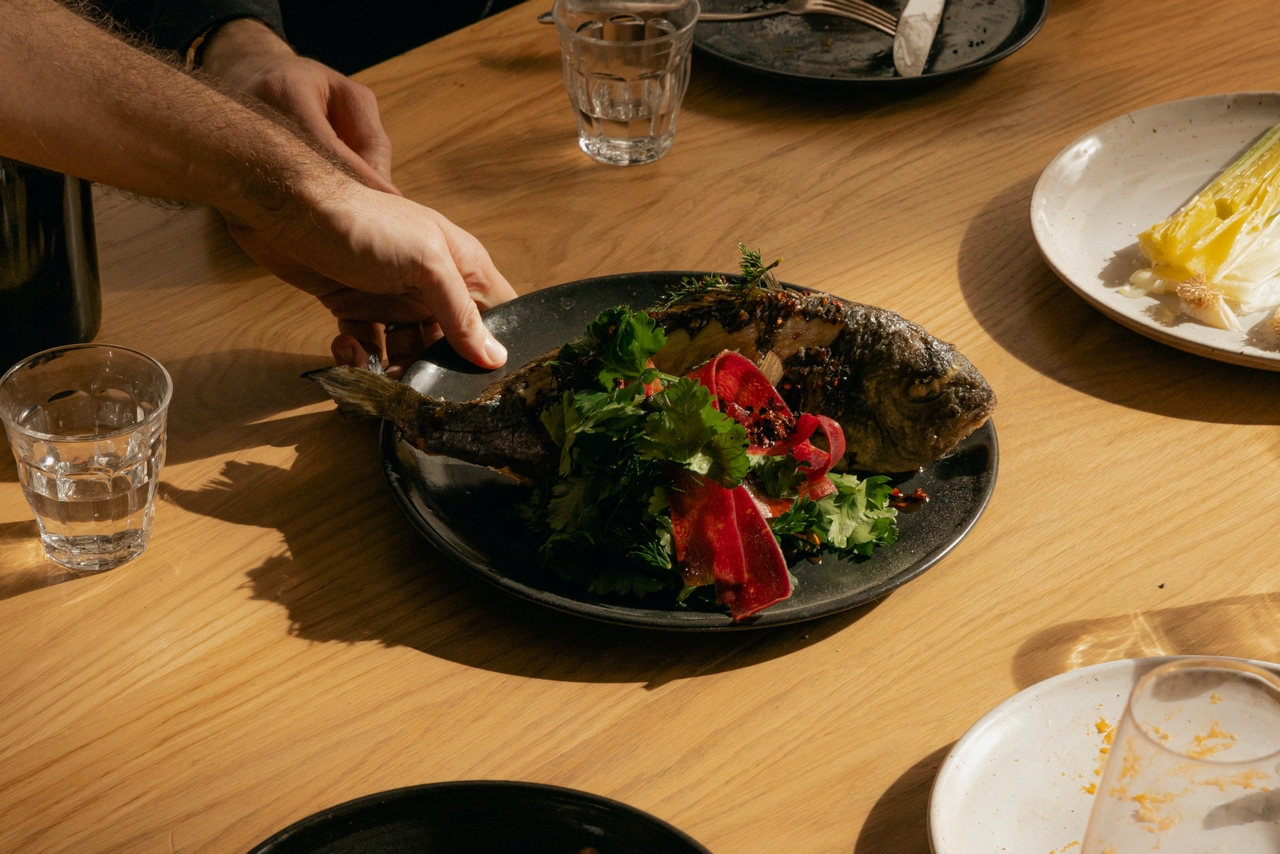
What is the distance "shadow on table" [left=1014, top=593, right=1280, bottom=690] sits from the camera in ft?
3.54

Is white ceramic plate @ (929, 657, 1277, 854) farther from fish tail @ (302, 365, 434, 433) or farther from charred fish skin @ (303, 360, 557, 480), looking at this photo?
fish tail @ (302, 365, 434, 433)

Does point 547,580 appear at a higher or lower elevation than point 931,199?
lower

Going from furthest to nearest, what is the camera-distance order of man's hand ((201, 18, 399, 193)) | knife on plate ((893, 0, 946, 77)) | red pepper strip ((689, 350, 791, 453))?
knife on plate ((893, 0, 946, 77)) → man's hand ((201, 18, 399, 193)) → red pepper strip ((689, 350, 791, 453))

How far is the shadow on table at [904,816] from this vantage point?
0.91 m

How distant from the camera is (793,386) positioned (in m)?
1.27

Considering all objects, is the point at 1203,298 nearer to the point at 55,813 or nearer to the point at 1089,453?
the point at 1089,453

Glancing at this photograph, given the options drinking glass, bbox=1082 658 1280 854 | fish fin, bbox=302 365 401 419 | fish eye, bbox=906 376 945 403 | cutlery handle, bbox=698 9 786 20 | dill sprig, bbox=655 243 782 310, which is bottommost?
fish fin, bbox=302 365 401 419

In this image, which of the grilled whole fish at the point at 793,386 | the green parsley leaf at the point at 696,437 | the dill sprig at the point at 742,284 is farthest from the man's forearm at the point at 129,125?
the green parsley leaf at the point at 696,437

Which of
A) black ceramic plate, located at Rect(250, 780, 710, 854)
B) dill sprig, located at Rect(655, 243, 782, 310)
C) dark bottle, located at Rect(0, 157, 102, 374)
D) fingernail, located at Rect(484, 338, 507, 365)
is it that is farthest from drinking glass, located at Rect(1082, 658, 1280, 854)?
dark bottle, located at Rect(0, 157, 102, 374)

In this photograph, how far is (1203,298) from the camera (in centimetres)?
147

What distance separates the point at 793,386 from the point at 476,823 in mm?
619

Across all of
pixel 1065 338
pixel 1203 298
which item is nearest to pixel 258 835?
pixel 1065 338

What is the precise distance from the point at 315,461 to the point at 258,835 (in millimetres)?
524

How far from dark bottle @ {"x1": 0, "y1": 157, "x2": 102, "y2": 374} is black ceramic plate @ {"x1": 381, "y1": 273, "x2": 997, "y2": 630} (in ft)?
1.48
